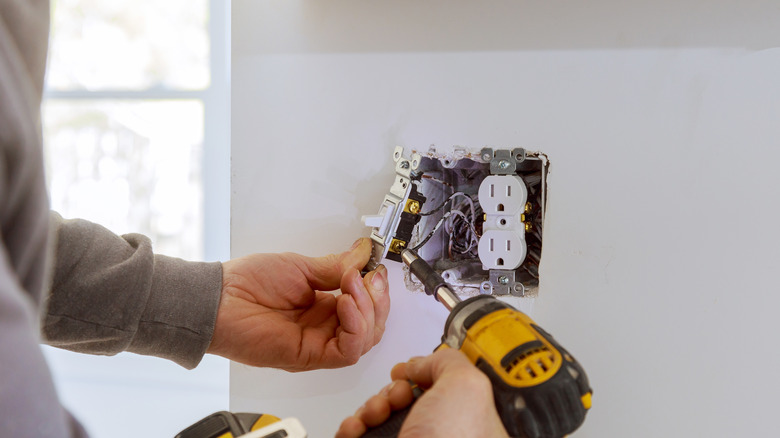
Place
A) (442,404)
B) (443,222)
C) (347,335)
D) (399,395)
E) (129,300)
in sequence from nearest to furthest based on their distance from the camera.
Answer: (442,404) < (399,395) < (129,300) < (347,335) < (443,222)

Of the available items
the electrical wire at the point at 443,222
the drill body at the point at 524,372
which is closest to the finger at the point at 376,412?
the drill body at the point at 524,372

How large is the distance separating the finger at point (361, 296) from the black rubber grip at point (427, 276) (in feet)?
0.33

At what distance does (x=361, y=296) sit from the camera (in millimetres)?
842

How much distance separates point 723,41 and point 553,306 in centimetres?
60

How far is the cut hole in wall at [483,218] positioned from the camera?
0.91m

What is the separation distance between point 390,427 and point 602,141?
0.66 m

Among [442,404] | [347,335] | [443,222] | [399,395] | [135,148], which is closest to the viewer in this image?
[442,404]

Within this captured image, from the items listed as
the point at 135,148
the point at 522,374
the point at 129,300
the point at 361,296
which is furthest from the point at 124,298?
the point at 135,148

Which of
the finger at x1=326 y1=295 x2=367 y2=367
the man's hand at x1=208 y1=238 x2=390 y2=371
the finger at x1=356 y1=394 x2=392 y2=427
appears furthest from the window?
the finger at x1=356 y1=394 x2=392 y2=427

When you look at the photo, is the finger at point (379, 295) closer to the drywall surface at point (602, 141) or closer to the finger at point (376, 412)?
the drywall surface at point (602, 141)

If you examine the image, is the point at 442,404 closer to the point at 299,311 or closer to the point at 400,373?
the point at 400,373

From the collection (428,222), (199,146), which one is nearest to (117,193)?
(199,146)

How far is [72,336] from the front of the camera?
0.72m

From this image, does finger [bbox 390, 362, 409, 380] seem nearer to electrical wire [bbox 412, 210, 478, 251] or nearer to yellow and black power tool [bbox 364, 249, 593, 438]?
yellow and black power tool [bbox 364, 249, 593, 438]
